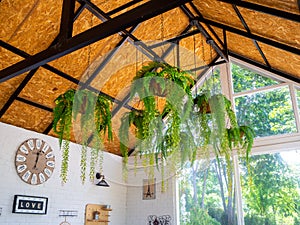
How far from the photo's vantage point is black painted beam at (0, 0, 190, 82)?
2.15m

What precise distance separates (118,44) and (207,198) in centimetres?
322

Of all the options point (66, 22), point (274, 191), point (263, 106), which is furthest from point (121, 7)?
point (274, 191)

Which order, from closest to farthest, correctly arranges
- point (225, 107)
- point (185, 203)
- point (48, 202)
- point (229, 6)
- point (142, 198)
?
point (225, 107) → point (229, 6) → point (48, 202) → point (185, 203) → point (142, 198)

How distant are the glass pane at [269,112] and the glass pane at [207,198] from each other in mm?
949

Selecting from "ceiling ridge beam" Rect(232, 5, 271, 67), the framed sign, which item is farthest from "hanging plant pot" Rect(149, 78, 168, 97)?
the framed sign

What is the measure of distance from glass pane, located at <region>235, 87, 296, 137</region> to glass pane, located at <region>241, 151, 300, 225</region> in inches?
17.7

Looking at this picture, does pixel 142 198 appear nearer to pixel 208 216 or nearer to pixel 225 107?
pixel 208 216

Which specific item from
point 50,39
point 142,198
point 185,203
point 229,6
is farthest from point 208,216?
point 50,39

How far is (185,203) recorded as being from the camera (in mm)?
6078

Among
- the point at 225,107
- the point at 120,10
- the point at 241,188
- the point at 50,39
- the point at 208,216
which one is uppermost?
the point at 120,10

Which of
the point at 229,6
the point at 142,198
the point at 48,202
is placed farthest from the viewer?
the point at 142,198

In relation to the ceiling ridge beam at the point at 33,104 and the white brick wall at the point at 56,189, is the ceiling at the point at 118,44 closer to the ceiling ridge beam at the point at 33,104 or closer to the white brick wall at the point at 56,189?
the ceiling ridge beam at the point at 33,104

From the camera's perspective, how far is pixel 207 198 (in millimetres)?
5801

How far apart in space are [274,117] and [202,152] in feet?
8.79
